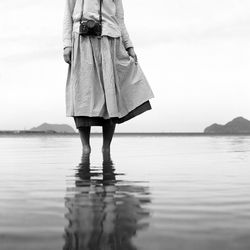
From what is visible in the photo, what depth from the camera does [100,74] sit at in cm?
470

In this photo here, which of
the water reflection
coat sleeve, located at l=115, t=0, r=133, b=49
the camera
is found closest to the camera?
the water reflection

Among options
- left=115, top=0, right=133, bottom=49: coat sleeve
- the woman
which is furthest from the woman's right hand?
left=115, top=0, right=133, bottom=49: coat sleeve

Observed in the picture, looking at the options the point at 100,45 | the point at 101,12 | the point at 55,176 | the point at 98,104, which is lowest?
the point at 55,176

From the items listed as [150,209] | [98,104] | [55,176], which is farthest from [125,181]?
[98,104]

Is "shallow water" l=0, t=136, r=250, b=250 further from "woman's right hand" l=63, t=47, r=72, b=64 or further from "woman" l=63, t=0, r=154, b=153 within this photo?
"woman's right hand" l=63, t=47, r=72, b=64

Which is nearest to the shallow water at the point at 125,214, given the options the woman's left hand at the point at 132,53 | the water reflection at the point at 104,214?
the water reflection at the point at 104,214

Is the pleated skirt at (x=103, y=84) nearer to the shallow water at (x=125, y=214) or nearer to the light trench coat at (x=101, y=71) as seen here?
the light trench coat at (x=101, y=71)

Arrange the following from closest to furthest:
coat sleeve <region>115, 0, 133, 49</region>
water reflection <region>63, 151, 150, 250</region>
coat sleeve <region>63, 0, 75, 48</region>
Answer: water reflection <region>63, 151, 150, 250</region> < coat sleeve <region>63, 0, 75, 48</region> < coat sleeve <region>115, 0, 133, 49</region>

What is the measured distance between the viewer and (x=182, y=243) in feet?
2.46

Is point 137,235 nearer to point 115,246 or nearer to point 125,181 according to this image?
point 115,246

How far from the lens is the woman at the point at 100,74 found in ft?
15.1

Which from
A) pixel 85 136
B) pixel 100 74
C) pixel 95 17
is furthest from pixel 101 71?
pixel 85 136

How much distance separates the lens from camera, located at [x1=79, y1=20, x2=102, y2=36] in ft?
14.9

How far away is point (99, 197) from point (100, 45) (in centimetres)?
341
